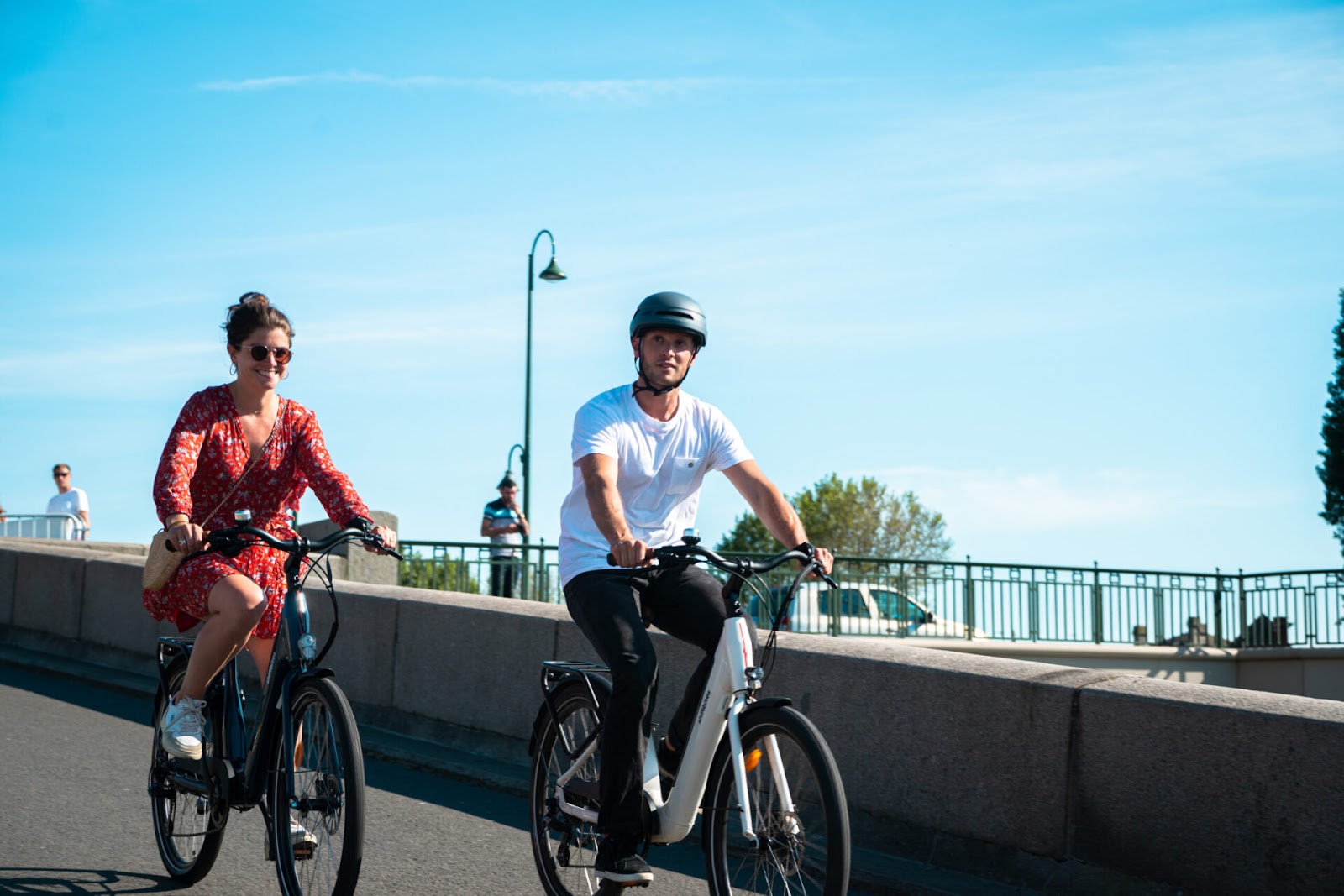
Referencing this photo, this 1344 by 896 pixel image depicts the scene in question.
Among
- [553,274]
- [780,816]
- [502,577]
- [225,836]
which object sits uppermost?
[553,274]

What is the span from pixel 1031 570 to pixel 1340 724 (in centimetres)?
1684

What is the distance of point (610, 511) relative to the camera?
4.28 m

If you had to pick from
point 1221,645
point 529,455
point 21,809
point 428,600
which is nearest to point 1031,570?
point 1221,645

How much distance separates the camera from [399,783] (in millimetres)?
7453

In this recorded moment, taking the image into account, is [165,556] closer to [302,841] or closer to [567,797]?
[302,841]

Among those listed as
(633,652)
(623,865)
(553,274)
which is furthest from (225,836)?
(553,274)

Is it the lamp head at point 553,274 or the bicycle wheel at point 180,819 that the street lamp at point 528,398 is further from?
the bicycle wheel at point 180,819

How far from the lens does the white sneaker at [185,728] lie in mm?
4855

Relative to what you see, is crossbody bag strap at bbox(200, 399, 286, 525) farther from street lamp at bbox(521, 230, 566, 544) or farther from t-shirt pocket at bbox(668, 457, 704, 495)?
street lamp at bbox(521, 230, 566, 544)

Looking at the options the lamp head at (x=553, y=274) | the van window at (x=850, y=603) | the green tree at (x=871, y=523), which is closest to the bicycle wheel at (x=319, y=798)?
the van window at (x=850, y=603)

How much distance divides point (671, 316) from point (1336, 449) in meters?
40.6

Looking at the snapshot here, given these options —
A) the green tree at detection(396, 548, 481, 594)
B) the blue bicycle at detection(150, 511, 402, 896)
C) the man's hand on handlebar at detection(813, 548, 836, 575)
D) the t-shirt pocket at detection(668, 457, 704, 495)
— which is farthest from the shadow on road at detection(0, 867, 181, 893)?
the green tree at detection(396, 548, 481, 594)

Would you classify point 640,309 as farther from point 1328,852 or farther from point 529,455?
point 529,455

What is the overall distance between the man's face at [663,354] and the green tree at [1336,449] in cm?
3964
